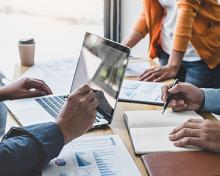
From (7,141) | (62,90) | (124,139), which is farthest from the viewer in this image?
(62,90)

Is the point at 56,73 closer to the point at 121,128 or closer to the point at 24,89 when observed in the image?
the point at 24,89

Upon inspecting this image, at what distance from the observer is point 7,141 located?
0.82 m

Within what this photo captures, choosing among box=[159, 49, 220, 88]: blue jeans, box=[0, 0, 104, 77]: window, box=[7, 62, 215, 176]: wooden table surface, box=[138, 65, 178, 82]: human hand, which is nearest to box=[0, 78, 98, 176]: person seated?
box=[7, 62, 215, 176]: wooden table surface

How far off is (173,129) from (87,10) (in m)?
1.90

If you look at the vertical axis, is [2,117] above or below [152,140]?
below

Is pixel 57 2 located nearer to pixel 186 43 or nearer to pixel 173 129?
pixel 186 43

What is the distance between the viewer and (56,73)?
1629 millimetres

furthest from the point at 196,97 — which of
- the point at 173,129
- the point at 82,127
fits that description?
the point at 82,127

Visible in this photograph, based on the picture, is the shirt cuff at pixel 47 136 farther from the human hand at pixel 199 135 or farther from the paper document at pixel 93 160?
the human hand at pixel 199 135

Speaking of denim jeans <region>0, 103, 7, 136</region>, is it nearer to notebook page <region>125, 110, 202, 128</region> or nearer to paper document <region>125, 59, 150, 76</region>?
notebook page <region>125, 110, 202, 128</region>

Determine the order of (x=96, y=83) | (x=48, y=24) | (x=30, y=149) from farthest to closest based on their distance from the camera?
(x=48, y=24) → (x=96, y=83) → (x=30, y=149)

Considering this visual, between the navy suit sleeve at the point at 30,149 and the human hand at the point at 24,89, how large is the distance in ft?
1.50

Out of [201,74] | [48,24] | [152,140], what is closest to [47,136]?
[152,140]

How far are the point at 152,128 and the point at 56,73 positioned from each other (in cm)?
74
